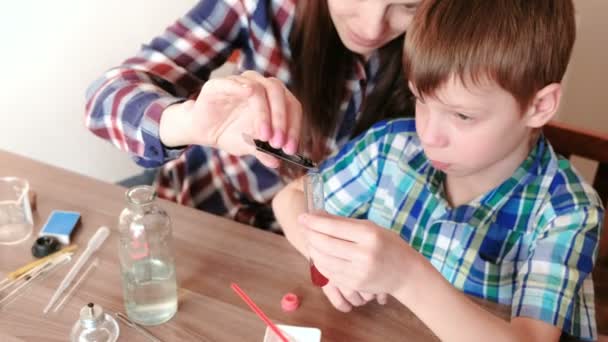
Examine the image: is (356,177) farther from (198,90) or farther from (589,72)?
(589,72)

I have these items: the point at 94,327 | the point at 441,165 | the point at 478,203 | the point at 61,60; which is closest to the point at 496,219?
the point at 478,203

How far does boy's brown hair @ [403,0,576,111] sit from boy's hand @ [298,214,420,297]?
11.9 inches

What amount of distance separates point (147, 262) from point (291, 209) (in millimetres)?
308

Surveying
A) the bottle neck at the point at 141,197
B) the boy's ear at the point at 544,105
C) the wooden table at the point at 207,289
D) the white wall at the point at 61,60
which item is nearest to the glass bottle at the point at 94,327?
the wooden table at the point at 207,289

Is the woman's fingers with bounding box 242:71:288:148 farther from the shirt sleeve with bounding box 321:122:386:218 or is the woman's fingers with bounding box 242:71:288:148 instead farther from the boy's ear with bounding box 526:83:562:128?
the boy's ear with bounding box 526:83:562:128

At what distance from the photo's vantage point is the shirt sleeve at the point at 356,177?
1140mm

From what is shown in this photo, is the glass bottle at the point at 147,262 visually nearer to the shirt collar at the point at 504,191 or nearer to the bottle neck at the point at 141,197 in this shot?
the bottle neck at the point at 141,197

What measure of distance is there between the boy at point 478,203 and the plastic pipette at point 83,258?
32cm

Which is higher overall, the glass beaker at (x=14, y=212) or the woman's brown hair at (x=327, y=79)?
the woman's brown hair at (x=327, y=79)

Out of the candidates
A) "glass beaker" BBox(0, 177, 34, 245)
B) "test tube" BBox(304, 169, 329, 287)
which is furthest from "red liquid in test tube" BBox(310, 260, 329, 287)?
"glass beaker" BBox(0, 177, 34, 245)

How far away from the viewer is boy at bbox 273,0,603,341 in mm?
785

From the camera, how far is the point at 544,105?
37.1 inches

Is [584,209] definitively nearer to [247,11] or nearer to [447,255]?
[447,255]

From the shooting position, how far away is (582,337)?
0.88m
